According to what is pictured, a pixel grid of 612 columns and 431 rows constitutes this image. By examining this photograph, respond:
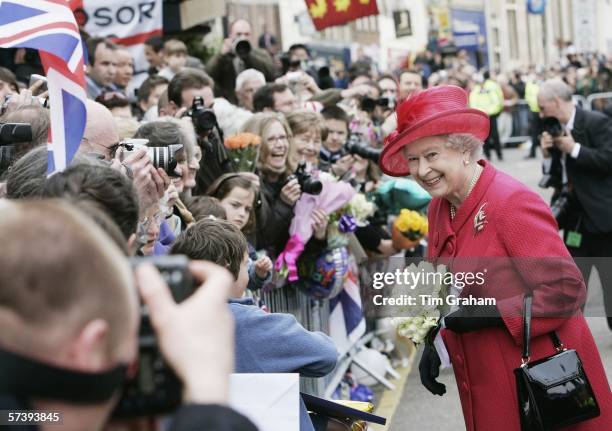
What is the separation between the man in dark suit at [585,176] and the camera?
320 inches

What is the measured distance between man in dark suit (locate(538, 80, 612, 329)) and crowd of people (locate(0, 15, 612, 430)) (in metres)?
0.13

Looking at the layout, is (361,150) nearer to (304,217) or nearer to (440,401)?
(304,217)

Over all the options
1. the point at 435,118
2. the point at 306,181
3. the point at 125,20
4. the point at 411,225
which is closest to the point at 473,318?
the point at 435,118

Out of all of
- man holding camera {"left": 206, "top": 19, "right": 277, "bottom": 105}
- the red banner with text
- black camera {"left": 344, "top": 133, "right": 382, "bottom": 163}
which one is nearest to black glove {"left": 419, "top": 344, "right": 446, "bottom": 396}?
black camera {"left": 344, "top": 133, "right": 382, "bottom": 163}

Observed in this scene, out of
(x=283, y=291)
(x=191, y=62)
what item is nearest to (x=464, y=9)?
(x=191, y=62)

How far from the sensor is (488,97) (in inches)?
902

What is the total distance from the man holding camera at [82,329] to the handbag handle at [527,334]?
7.93ft

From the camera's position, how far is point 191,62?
32.5ft

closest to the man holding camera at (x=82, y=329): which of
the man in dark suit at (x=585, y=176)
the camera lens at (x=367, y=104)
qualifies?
the man in dark suit at (x=585, y=176)

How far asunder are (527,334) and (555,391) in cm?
23

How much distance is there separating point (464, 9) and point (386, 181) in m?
45.0

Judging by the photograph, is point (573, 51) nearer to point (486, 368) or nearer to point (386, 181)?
point (386, 181)

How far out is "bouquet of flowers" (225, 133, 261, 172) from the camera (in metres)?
6.28

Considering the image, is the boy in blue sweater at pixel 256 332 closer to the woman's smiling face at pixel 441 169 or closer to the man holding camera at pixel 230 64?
the woman's smiling face at pixel 441 169
